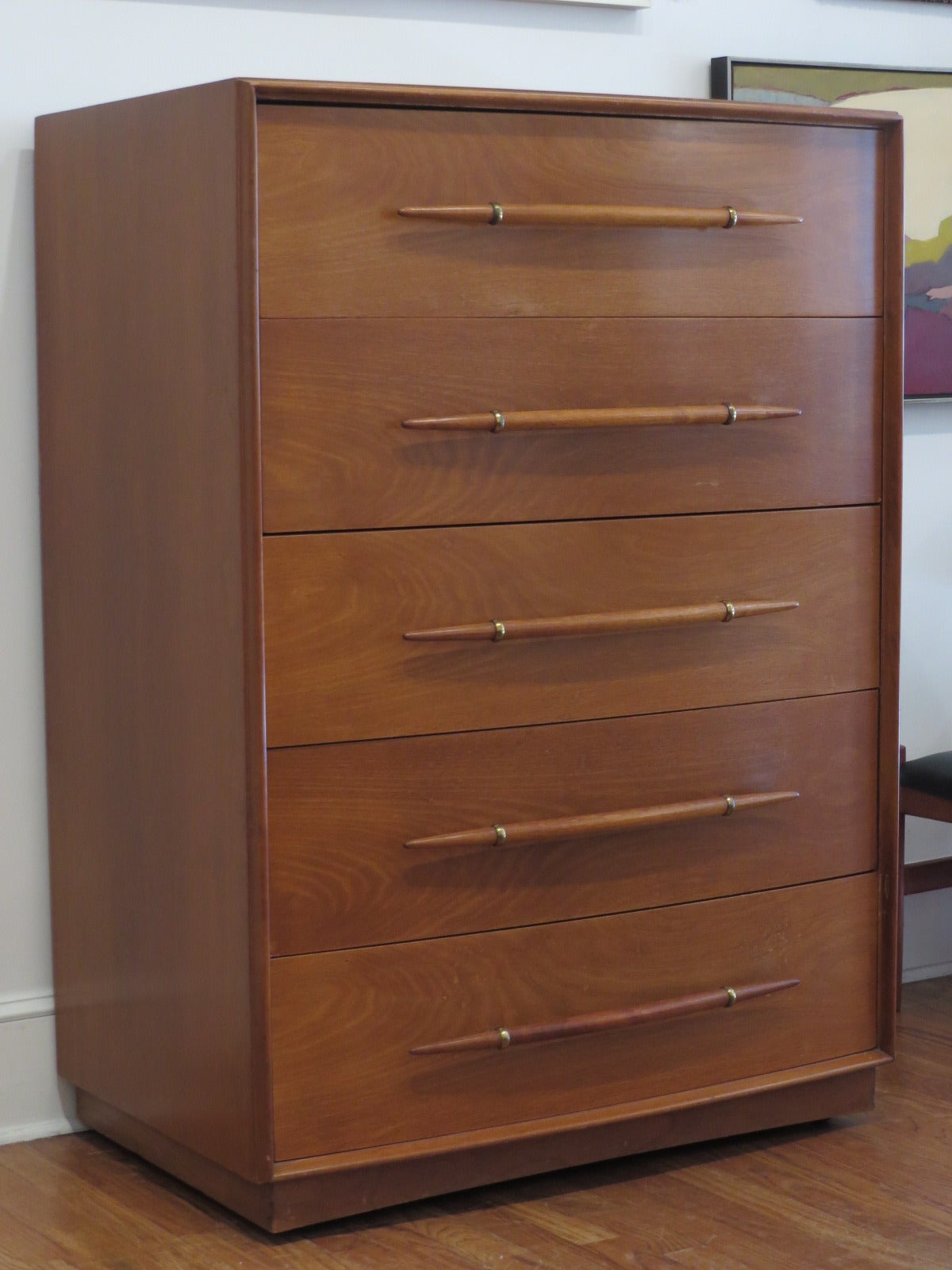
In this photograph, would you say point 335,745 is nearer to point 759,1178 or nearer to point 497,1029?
point 497,1029

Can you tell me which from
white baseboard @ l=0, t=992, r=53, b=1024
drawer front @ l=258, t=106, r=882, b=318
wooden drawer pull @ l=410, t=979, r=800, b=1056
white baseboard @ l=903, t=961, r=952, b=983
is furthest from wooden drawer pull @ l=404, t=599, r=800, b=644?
white baseboard @ l=903, t=961, r=952, b=983

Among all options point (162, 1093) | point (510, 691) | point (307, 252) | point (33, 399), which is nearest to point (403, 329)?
point (307, 252)

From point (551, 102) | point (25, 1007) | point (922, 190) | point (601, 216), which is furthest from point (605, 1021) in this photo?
point (922, 190)

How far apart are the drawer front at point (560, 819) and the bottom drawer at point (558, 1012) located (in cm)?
3

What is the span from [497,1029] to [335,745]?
401mm

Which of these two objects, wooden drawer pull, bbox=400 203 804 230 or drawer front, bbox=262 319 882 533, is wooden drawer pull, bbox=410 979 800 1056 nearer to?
drawer front, bbox=262 319 882 533

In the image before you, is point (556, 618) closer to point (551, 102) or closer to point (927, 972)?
point (551, 102)

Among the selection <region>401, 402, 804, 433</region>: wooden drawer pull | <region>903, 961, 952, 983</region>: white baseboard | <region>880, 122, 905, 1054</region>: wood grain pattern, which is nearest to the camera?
<region>401, 402, 804, 433</region>: wooden drawer pull

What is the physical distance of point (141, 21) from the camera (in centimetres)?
211

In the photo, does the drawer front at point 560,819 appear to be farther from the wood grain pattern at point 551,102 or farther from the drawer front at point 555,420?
the wood grain pattern at point 551,102

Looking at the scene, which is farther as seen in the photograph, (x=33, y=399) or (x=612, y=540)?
(x=33, y=399)

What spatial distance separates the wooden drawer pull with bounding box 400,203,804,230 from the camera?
1.76 meters

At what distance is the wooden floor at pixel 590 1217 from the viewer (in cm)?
179

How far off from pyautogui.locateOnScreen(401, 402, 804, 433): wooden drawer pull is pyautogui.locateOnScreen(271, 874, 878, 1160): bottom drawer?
590mm
